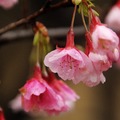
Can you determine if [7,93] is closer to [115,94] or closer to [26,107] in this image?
[115,94]

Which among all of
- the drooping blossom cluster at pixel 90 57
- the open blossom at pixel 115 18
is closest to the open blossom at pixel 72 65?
the drooping blossom cluster at pixel 90 57

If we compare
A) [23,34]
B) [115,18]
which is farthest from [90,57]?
[23,34]

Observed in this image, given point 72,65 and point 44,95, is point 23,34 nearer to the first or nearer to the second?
point 44,95

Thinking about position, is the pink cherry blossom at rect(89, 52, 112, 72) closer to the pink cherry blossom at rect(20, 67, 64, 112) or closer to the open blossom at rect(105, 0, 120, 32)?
the pink cherry blossom at rect(20, 67, 64, 112)

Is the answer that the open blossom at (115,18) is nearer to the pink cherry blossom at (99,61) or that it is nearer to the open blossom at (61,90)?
the open blossom at (61,90)

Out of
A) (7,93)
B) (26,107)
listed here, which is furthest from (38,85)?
(7,93)

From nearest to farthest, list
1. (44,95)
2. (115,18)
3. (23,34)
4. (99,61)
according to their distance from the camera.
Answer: (99,61)
(44,95)
(115,18)
(23,34)
